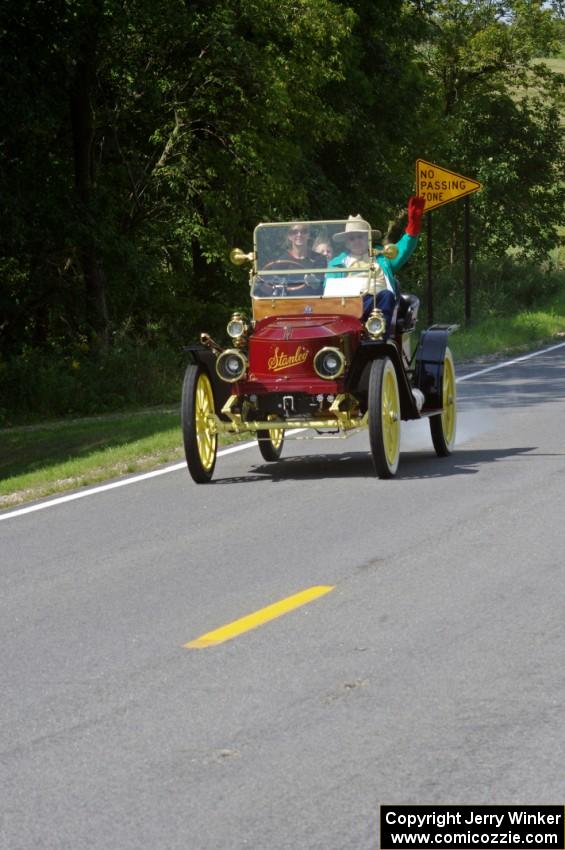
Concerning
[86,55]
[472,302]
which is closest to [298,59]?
[86,55]

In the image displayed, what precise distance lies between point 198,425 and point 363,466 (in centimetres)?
163

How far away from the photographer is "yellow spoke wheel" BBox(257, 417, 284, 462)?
1384 cm

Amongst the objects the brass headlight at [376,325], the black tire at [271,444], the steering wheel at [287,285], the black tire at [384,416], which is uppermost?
the steering wheel at [287,285]

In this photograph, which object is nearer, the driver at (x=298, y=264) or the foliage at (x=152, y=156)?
the driver at (x=298, y=264)

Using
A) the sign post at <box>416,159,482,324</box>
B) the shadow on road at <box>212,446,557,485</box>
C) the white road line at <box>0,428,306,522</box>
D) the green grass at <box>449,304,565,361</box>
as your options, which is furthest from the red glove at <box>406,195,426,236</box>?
the sign post at <box>416,159,482,324</box>

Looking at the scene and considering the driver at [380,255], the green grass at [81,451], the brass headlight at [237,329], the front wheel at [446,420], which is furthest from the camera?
the green grass at [81,451]

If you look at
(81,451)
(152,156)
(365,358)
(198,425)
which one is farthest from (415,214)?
(152,156)

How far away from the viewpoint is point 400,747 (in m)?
5.61

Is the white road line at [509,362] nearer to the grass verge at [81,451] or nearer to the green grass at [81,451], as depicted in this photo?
the grass verge at [81,451]

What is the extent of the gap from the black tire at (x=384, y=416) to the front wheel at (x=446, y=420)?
1.03 metres

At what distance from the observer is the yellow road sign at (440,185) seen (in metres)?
33.0

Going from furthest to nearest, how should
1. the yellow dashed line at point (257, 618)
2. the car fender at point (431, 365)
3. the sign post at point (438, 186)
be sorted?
the sign post at point (438, 186) < the car fender at point (431, 365) < the yellow dashed line at point (257, 618)

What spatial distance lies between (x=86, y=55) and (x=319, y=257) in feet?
50.6

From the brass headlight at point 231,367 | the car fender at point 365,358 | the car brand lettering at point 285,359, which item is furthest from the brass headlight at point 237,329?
the car fender at point 365,358
